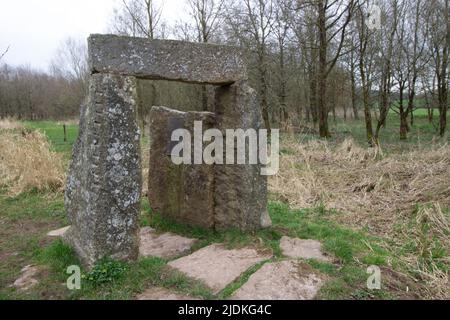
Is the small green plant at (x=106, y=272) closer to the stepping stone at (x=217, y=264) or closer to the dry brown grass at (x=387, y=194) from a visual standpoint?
the stepping stone at (x=217, y=264)

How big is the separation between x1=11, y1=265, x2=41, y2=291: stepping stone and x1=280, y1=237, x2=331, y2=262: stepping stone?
8.95 feet

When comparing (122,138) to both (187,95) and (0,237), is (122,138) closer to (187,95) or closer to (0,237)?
(0,237)

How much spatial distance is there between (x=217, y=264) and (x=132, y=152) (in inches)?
59.9

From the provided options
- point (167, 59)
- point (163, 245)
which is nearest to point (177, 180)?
point (163, 245)

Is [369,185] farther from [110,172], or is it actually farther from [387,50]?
[387,50]

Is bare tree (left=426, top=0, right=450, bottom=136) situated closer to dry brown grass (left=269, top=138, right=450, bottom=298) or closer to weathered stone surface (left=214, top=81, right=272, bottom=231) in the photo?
dry brown grass (left=269, top=138, right=450, bottom=298)

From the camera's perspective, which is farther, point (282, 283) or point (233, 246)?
point (233, 246)

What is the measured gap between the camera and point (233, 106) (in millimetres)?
4875

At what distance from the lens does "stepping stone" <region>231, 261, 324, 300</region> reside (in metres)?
3.28

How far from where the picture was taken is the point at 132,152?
386 cm

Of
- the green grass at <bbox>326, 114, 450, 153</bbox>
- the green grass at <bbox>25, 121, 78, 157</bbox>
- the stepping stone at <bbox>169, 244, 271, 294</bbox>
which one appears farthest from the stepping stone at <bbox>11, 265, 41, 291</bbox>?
the green grass at <bbox>326, 114, 450, 153</bbox>

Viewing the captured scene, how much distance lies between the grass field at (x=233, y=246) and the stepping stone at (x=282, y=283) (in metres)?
0.12

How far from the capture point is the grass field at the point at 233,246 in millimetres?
3496

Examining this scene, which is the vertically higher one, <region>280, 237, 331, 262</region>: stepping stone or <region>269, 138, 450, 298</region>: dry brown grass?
<region>269, 138, 450, 298</region>: dry brown grass
